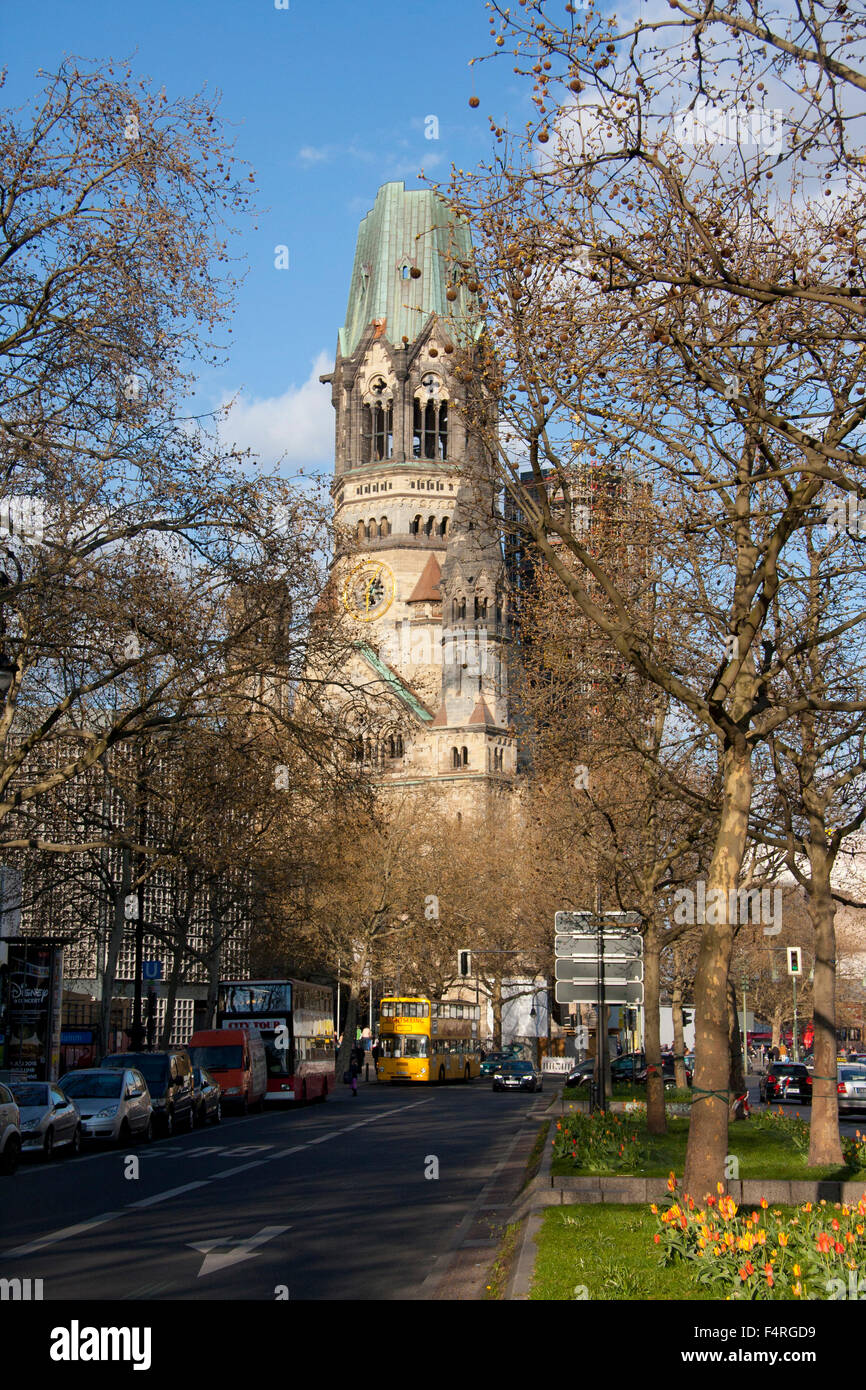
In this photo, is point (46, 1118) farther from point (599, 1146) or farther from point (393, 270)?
point (393, 270)

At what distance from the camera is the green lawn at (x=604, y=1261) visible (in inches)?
362

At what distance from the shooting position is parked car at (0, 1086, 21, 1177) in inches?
829

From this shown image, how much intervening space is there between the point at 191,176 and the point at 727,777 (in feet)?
33.3

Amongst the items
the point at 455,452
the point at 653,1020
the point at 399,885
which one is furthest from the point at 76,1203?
the point at 455,452

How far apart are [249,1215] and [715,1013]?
5846mm

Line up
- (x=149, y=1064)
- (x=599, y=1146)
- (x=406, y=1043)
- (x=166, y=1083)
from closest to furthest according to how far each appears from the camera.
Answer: (x=599, y=1146) → (x=166, y=1083) → (x=149, y=1064) → (x=406, y=1043)

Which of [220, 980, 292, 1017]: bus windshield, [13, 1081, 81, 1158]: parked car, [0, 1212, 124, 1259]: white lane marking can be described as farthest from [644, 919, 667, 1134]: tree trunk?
[220, 980, 292, 1017]: bus windshield

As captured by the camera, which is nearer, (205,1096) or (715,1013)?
(715,1013)

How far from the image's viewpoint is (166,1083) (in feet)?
100

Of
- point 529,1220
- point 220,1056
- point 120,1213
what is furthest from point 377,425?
point 529,1220

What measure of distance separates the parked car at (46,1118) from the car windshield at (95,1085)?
1.66 meters
